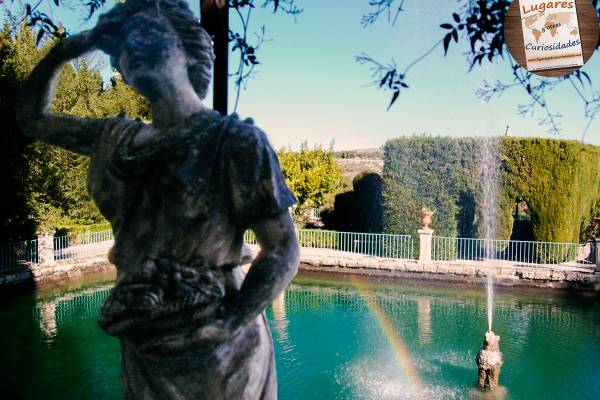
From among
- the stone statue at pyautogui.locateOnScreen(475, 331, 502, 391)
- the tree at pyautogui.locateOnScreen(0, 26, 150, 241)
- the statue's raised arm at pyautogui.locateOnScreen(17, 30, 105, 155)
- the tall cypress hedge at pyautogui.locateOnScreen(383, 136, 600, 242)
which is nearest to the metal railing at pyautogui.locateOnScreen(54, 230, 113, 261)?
the tree at pyautogui.locateOnScreen(0, 26, 150, 241)

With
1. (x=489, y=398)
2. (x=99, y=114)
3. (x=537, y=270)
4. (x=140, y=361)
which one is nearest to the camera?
(x=140, y=361)

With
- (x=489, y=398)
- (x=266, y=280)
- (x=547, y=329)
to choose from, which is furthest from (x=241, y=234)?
(x=547, y=329)

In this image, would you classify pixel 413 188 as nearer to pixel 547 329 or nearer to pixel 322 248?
pixel 322 248

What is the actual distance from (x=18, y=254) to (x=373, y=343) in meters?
11.1

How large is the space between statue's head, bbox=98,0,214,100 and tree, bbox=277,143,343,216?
2103cm

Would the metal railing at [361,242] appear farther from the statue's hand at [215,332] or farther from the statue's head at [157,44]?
the statue's hand at [215,332]

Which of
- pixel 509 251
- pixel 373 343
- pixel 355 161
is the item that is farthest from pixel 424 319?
pixel 355 161

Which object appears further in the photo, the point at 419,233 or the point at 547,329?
the point at 419,233

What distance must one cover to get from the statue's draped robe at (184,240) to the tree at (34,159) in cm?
1292

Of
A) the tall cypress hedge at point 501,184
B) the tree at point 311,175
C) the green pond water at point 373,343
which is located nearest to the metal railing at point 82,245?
the green pond water at point 373,343

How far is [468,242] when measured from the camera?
717 inches

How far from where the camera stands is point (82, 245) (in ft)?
60.1

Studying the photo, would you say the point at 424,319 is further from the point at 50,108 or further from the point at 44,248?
the point at 50,108

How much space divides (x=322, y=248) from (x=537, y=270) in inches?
320
